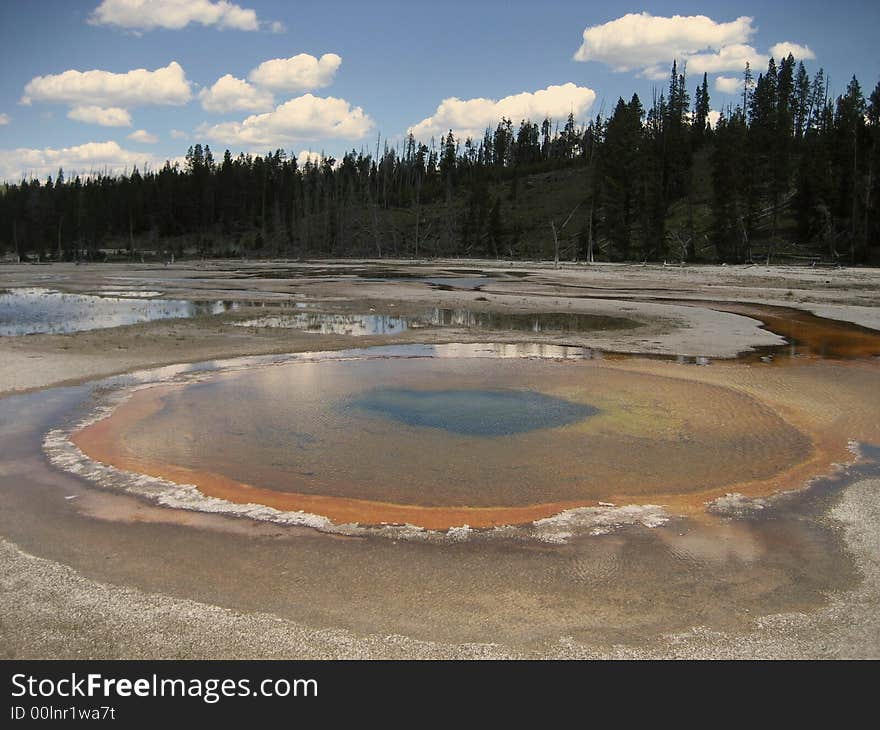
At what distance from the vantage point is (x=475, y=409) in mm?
11609

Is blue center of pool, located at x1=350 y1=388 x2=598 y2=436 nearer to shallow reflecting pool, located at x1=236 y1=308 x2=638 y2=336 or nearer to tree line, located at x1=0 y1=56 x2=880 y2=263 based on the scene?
shallow reflecting pool, located at x1=236 y1=308 x2=638 y2=336

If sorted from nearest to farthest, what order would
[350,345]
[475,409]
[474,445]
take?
1. [474,445]
2. [475,409]
3. [350,345]

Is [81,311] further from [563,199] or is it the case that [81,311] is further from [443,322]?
[563,199]

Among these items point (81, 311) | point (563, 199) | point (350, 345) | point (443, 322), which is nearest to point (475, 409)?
point (350, 345)

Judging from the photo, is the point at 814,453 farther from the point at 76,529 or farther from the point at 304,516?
the point at 76,529

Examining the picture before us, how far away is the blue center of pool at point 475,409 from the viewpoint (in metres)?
10.6

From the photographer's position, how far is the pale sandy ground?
4641 millimetres

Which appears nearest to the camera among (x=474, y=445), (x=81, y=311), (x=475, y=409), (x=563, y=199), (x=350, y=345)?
(x=474, y=445)

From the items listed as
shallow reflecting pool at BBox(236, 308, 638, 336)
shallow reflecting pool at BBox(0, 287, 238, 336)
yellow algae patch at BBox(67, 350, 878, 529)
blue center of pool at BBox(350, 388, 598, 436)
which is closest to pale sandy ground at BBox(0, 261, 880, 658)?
shallow reflecting pool at BBox(236, 308, 638, 336)

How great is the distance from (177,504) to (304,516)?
4.78 feet

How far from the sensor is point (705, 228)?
66062mm

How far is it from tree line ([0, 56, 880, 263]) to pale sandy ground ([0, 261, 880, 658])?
51.5ft

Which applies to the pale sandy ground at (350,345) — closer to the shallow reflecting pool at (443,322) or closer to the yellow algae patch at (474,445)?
the shallow reflecting pool at (443,322)

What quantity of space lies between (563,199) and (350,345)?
261 feet
